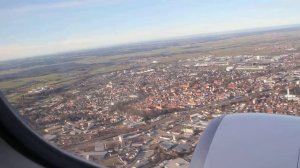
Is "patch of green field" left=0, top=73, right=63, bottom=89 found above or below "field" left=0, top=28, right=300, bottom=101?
below

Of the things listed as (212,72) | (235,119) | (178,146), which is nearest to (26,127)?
(178,146)

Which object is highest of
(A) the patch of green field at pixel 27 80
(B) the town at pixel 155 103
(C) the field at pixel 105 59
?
(C) the field at pixel 105 59

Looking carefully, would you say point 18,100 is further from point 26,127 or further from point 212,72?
point 212,72

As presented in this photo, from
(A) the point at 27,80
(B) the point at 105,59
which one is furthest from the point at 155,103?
(A) the point at 27,80

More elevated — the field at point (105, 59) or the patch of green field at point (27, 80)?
the field at point (105, 59)

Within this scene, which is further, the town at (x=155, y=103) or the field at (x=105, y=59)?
the field at (x=105, y=59)

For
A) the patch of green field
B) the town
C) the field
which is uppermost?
the field

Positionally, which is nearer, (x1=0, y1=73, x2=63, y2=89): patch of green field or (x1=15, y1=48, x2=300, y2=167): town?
(x1=15, y1=48, x2=300, y2=167): town

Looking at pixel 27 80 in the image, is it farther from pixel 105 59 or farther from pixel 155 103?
pixel 155 103

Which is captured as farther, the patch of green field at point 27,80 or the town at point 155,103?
the patch of green field at point 27,80
